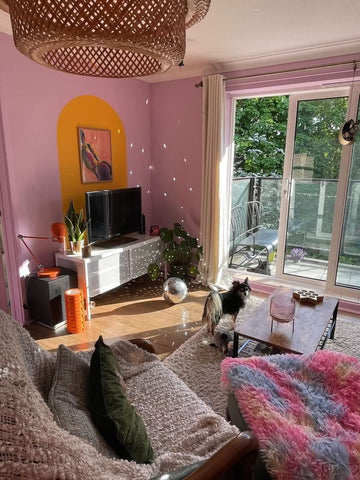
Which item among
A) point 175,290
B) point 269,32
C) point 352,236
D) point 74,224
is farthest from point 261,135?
point 74,224

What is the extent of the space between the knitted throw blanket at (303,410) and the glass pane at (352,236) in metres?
1.93

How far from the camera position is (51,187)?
299 centimetres

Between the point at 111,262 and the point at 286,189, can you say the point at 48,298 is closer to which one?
the point at 111,262

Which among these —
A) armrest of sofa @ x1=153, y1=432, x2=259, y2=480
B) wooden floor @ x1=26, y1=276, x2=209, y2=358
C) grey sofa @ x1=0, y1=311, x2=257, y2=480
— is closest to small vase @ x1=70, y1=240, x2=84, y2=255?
wooden floor @ x1=26, y1=276, x2=209, y2=358

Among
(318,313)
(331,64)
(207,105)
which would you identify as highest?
(331,64)

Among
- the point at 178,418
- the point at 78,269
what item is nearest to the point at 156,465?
the point at 178,418

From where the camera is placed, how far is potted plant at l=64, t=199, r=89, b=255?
2.98 metres

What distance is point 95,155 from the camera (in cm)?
337

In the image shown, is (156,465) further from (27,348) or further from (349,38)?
(349,38)

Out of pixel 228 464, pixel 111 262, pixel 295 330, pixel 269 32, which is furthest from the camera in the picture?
pixel 111 262

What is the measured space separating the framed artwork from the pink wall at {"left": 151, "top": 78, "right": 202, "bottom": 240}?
29.9 inches

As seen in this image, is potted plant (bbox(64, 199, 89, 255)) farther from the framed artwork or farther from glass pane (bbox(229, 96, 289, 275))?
glass pane (bbox(229, 96, 289, 275))

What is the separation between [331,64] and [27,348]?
10.5ft

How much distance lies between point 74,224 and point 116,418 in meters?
2.26
